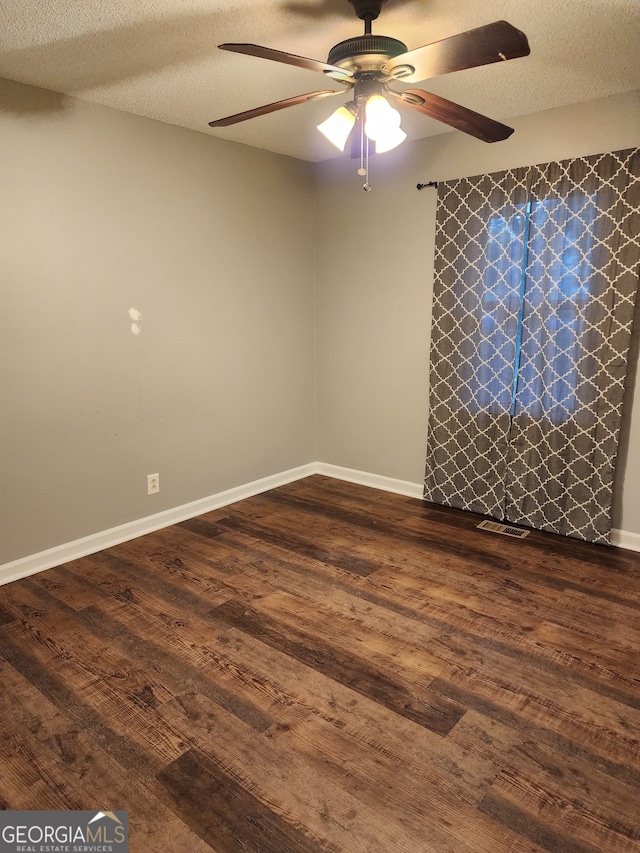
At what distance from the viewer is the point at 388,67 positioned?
1892 mm

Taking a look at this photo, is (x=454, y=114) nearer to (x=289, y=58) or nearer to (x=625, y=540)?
(x=289, y=58)

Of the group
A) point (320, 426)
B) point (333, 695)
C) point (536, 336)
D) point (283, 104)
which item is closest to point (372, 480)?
point (320, 426)

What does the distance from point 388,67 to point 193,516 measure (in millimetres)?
2708

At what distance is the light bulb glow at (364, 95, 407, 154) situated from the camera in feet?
6.55

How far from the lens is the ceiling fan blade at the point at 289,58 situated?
5.32ft

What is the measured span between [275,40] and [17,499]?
2388 mm

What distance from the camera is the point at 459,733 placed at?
1.79 meters

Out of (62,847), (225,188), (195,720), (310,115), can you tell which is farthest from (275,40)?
(62,847)

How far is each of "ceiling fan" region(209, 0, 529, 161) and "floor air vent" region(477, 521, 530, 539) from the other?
84.7 inches

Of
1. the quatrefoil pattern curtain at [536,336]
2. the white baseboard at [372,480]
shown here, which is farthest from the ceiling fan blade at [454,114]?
the white baseboard at [372,480]

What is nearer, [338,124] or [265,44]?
[338,124]

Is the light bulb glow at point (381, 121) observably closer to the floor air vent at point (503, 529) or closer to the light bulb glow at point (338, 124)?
the light bulb glow at point (338, 124)

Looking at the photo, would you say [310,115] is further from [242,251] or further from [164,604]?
[164,604]

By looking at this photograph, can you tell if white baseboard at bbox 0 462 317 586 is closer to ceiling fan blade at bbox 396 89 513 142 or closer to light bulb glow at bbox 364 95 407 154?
light bulb glow at bbox 364 95 407 154
